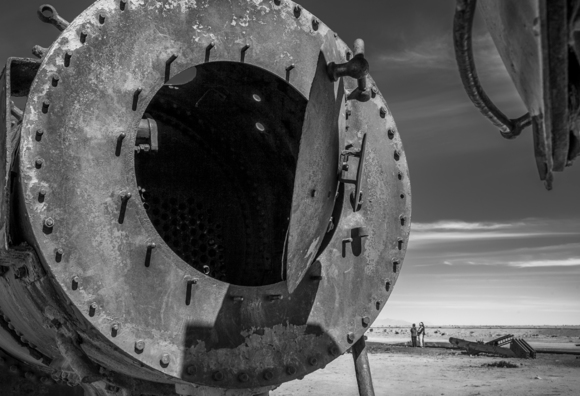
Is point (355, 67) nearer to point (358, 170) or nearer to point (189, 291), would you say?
point (358, 170)

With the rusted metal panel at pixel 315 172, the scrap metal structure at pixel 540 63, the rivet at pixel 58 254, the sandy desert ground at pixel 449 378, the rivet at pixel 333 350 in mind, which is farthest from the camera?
the sandy desert ground at pixel 449 378

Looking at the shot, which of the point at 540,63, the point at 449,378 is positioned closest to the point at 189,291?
the point at 540,63

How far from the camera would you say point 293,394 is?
8195 millimetres

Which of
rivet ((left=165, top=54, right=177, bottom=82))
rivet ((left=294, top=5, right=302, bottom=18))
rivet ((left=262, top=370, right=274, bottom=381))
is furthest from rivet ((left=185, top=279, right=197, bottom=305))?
rivet ((left=294, top=5, right=302, bottom=18))

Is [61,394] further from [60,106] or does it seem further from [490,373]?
[490,373]

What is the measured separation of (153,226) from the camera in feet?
9.19

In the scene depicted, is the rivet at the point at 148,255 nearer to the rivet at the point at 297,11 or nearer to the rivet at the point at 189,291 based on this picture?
the rivet at the point at 189,291

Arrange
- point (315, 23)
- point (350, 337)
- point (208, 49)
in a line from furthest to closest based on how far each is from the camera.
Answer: point (315, 23), point (350, 337), point (208, 49)

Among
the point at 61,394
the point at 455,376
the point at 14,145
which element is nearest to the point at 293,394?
the point at 455,376

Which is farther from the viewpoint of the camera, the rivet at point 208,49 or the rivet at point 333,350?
the rivet at point 333,350

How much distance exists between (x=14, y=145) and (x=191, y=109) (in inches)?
57.5

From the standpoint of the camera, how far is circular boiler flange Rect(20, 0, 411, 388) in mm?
2455

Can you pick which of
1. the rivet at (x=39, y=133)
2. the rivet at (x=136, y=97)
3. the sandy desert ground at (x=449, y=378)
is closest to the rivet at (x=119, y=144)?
the rivet at (x=136, y=97)

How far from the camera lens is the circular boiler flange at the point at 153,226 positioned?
2455mm
